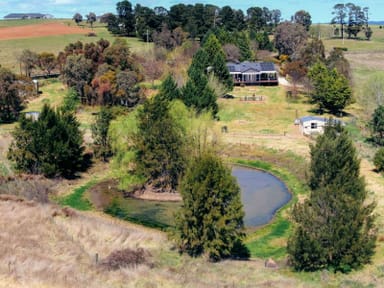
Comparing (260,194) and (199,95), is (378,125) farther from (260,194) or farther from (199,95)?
(199,95)

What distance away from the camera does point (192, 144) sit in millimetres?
43594

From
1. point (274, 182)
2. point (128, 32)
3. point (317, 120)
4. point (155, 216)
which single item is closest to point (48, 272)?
point (155, 216)

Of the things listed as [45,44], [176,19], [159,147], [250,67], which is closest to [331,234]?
[159,147]

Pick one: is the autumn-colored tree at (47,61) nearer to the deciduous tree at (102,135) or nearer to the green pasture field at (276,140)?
the green pasture field at (276,140)

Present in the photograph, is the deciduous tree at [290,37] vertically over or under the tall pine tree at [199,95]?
over

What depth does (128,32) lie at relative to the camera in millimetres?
126875

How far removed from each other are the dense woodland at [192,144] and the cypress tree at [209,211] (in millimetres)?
61

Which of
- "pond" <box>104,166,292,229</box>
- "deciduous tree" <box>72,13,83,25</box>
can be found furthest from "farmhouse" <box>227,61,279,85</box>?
"deciduous tree" <box>72,13,83,25</box>

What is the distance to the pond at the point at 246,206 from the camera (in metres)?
39.5

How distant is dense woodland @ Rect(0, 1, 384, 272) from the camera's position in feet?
95.2

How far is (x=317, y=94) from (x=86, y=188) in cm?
3591

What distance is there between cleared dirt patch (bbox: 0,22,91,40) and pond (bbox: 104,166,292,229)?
315ft

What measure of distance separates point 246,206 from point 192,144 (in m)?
6.88

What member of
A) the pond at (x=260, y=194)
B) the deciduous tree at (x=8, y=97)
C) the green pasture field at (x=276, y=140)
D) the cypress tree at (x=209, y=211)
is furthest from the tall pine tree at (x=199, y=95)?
the cypress tree at (x=209, y=211)
